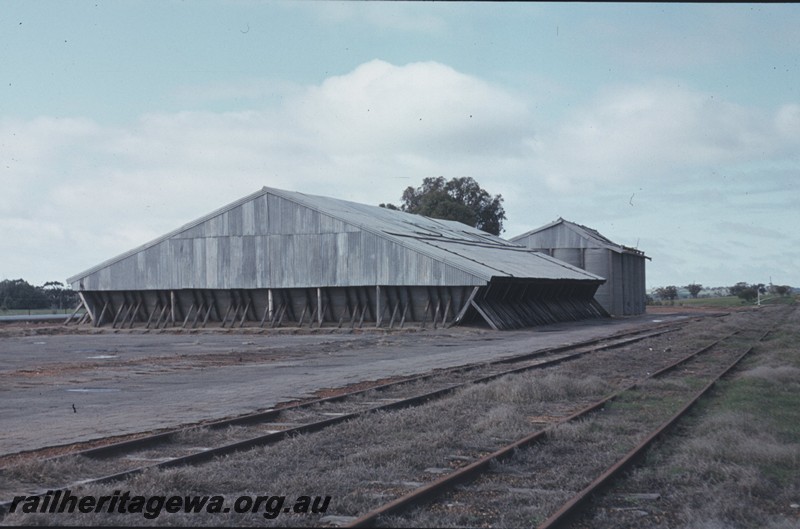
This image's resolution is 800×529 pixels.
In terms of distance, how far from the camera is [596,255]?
224ft

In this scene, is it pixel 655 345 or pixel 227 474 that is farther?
pixel 655 345

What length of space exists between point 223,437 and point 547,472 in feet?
15.2

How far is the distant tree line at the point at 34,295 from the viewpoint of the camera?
9525 cm

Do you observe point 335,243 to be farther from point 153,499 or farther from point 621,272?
point 153,499

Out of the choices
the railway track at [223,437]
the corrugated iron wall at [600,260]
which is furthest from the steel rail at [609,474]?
the corrugated iron wall at [600,260]

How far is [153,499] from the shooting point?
8047 mm

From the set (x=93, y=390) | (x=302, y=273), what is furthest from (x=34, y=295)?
(x=93, y=390)

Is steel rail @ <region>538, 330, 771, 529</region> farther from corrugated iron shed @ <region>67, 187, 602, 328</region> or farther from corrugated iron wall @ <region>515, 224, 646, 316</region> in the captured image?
corrugated iron wall @ <region>515, 224, 646, 316</region>

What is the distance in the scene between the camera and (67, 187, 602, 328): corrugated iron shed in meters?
44.9

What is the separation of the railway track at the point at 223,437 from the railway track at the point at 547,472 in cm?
290

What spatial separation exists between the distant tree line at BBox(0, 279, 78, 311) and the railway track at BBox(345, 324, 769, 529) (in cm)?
8946

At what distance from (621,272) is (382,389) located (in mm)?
54909

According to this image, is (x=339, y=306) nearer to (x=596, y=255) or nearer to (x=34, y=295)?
(x=596, y=255)

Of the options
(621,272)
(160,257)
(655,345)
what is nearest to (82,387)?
(655,345)
